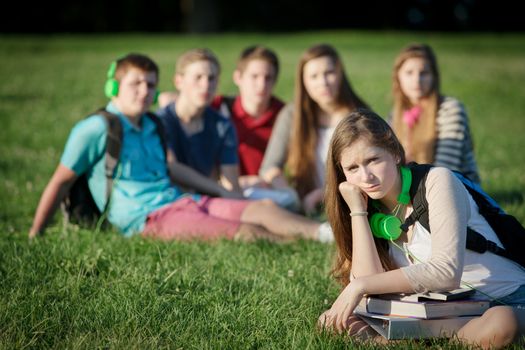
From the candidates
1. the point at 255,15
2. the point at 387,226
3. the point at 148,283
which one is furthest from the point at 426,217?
the point at 255,15

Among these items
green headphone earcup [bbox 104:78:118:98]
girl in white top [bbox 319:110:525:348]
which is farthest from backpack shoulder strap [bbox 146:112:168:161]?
girl in white top [bbox 319:110:525:348]

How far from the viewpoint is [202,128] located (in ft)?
20.8

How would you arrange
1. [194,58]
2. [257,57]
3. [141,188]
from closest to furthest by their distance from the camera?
[141,188]
[194,58]
[257,57]

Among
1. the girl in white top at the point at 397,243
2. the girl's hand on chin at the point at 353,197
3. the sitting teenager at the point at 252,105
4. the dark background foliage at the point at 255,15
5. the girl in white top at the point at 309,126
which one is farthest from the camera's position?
the dark background foliage at the point at 255,15

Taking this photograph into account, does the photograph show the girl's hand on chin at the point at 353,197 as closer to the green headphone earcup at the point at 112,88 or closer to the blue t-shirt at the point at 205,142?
the green headphone earcup at the point at 112,88

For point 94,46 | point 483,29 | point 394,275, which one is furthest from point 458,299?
point 483,29

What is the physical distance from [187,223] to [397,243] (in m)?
2.17

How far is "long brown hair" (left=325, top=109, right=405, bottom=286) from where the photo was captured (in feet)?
11.1

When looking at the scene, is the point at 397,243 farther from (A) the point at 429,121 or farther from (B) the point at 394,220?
(A) the point at 429,121

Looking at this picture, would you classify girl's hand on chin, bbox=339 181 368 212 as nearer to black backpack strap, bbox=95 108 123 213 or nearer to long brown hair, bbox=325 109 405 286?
long brown hair, bbox=325 109 405 286

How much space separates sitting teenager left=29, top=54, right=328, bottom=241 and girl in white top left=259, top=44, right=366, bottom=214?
1.09 meters

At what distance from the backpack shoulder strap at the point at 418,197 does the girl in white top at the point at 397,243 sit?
0.04 meters

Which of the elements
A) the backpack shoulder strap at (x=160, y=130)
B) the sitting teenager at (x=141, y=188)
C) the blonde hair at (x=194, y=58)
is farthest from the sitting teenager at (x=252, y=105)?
the sitting teenager at (x=141, y=188)

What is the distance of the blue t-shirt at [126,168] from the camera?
17.2 feet
